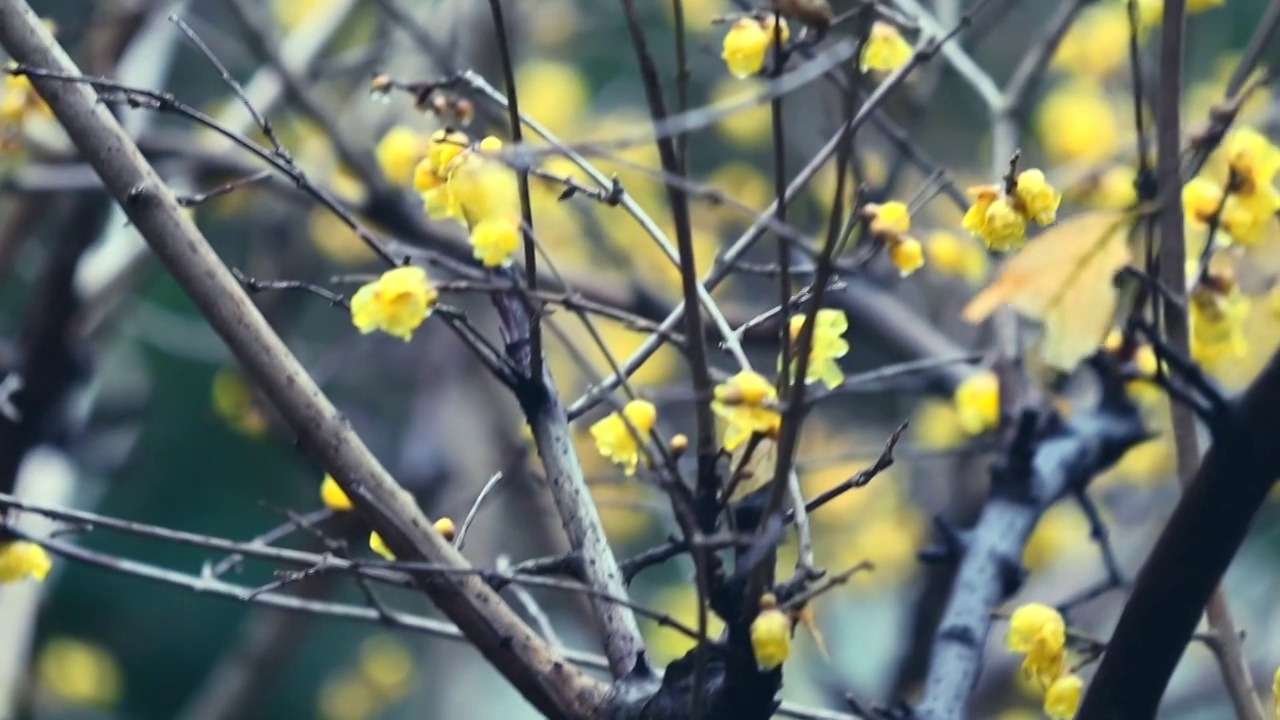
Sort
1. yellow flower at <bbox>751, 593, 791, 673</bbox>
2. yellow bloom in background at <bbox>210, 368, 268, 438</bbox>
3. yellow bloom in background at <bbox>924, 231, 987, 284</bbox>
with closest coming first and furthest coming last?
yellow flower at <bbox>751, 593, 791, 673</bbox>, yellow bloom in background at <bbox>924, 231, 987, 284</bbox>, yellow bloom in background at <bbox>210, 368, 268, 438</bbox>

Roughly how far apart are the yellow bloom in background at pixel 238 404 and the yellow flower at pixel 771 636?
0.88 metres

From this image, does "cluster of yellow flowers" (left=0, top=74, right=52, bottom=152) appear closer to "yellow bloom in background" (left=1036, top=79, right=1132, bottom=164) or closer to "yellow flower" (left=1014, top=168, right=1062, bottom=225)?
"yellow flower" (left=1014, top=168, right=1062, bottom=225)

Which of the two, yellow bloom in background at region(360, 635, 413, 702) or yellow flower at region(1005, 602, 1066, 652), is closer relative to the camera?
yellow flower at region(1005, 602, 1066, 652)

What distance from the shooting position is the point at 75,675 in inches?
69.8

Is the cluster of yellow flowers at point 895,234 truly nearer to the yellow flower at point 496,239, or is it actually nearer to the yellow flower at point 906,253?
the yellow flower at point 906,253

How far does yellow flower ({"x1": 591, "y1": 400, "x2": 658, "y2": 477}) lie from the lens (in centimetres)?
51

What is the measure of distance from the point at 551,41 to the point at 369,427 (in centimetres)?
64

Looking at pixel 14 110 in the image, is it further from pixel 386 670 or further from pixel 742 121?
pixel 386 670

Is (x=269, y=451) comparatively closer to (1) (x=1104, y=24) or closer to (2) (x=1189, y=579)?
(1) (x=1104, y=24)

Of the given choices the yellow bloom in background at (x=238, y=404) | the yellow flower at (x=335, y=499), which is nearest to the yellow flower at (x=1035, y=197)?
the yellow flower at (x=335, y=499)

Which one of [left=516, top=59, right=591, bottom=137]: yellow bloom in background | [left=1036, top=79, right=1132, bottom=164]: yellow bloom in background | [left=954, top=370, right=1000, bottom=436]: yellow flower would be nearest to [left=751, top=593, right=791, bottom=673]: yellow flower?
[left=954, top=370, right=1000, bottom=436]: yellow flower

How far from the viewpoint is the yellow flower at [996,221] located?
498 mm

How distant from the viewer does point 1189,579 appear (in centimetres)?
48

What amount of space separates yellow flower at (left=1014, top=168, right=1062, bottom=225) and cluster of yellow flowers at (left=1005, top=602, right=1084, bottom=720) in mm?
161
